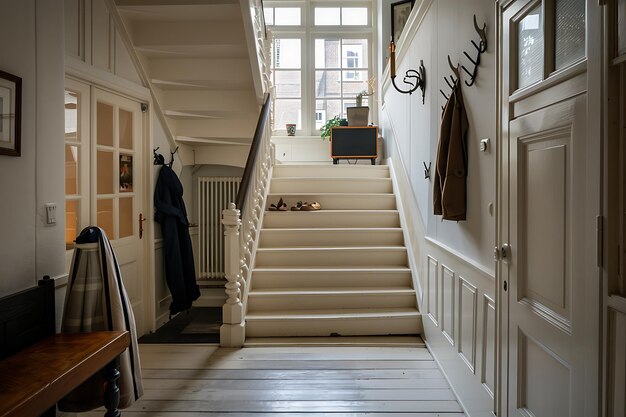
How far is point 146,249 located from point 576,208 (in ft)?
11.7

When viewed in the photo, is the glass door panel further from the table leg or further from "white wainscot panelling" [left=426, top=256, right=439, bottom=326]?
the table leg

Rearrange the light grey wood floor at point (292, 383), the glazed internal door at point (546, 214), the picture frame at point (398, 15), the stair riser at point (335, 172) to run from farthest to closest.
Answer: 1. the picture frame at point (398, 15)
2. the stair riser at point (335, 172)
3. the light grey wood floor at point (292, 383)
4. the glazed internal door at point (546, 214)

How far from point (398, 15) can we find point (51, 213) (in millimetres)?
5065

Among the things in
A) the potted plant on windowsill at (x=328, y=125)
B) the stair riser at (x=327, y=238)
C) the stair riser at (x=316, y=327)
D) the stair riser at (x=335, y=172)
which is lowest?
the stair riser at (x=316, y=327)

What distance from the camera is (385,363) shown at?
3.02m

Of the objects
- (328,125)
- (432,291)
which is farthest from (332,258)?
(328,125)

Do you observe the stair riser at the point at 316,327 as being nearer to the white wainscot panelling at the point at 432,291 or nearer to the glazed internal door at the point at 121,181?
the white wainscot panelling at the point at 432,291

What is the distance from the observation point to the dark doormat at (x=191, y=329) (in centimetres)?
371

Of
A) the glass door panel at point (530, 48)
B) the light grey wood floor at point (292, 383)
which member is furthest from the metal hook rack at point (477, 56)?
the light grey wood floor at point (292, 383)

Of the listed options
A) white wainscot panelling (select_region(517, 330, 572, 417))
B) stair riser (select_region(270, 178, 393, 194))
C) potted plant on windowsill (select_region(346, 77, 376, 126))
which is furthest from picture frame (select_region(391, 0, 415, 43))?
white wainscot panelling (select_region(517, 330, 572, 417))

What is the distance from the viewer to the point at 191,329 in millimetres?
4090

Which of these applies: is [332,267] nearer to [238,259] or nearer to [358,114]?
[238,259]

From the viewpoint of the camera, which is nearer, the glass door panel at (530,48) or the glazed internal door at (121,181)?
the glass door panel at (530,48)

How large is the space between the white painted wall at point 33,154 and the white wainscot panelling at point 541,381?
2150 millimetres
